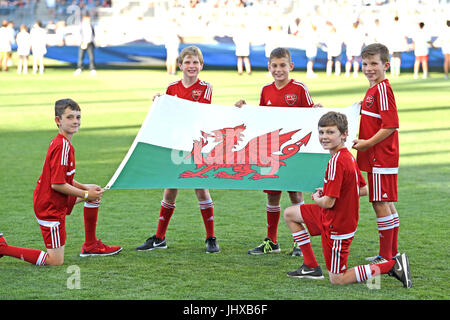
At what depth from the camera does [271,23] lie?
31.4 metres

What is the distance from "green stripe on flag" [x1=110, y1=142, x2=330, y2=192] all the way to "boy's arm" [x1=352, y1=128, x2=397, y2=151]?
58cm


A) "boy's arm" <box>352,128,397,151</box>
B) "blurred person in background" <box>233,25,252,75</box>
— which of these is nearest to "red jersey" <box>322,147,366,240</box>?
"boy's arm" <box>352,128,397,151</box>

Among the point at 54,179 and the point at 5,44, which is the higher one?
the point at 5,44

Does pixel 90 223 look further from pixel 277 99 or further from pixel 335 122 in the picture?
pixel 335 122

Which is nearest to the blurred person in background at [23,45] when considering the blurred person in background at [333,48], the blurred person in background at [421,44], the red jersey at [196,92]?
the blurred person in background at [333,48]

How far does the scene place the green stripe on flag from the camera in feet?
20.5

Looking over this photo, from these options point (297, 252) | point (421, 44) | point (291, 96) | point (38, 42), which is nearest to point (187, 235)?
point (297, 252)

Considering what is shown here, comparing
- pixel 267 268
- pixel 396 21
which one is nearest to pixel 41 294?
pixel 267 268

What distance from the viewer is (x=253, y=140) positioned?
21.8 feet

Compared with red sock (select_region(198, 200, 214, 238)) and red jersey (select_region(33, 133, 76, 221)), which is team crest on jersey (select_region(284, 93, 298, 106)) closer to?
red sock (select_region(198, 200, 214, 238))

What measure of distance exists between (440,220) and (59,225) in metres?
3.94

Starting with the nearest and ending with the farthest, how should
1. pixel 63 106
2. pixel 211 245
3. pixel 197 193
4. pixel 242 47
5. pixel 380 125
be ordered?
pixel 63 106
pixel 380 125
pixel 211 245
pixel 197 193
pixel 242 47

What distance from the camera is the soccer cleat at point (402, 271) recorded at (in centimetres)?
530

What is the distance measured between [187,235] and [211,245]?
686 millimetres
